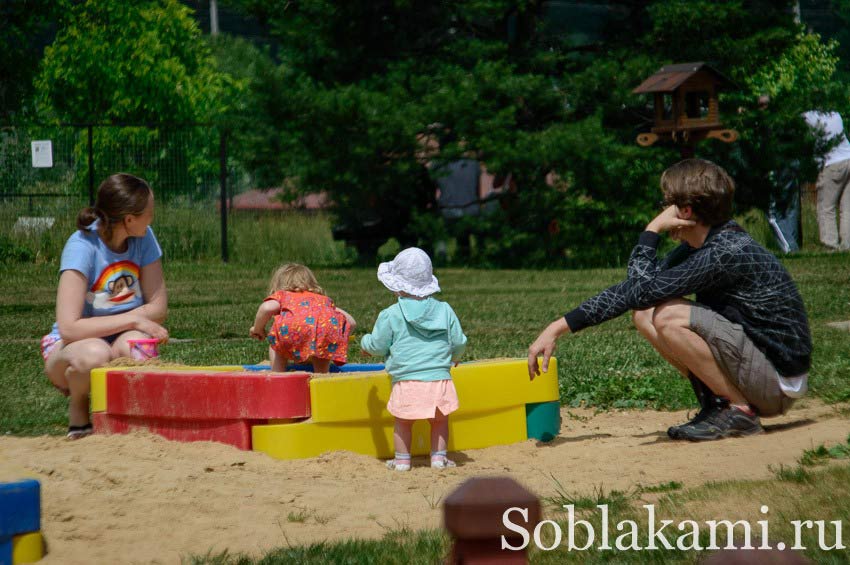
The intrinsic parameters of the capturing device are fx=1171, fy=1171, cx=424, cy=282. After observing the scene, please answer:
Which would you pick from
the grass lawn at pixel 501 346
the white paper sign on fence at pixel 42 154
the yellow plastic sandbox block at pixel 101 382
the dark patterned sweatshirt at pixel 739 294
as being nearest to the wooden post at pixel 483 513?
the grass lawn at pixel 501 346

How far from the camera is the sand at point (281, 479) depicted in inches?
150

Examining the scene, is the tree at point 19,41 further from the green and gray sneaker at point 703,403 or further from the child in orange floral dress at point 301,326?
the green and gray sneaker at point 703,403

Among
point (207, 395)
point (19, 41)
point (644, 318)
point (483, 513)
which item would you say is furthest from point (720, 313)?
point (19, 41)

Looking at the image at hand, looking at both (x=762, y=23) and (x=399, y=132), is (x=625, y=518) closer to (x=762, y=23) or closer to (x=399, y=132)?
(x=399, y=132)

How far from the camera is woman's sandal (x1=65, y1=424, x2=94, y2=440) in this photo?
5.56m

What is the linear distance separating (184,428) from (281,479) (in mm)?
842

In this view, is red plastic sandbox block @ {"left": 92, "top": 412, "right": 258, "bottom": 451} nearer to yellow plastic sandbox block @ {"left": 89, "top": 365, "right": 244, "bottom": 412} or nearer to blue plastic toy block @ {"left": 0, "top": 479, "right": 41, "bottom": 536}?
yellow plastic sandbox block @ {"left": 89, "top": 365, "right": 244, "bottom": 412}

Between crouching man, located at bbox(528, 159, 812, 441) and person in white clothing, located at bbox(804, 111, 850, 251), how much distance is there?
45.7 feet

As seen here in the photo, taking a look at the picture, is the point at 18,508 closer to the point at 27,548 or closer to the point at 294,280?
the point at 27,548

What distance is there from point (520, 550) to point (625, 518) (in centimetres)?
209

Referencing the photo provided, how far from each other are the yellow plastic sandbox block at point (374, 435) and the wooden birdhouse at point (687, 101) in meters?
10.3

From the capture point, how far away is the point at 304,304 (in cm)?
592

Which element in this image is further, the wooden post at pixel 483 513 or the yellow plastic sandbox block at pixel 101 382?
the yellow plastic sandbox block at pixel 101 382

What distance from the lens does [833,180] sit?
1850 centimetres
